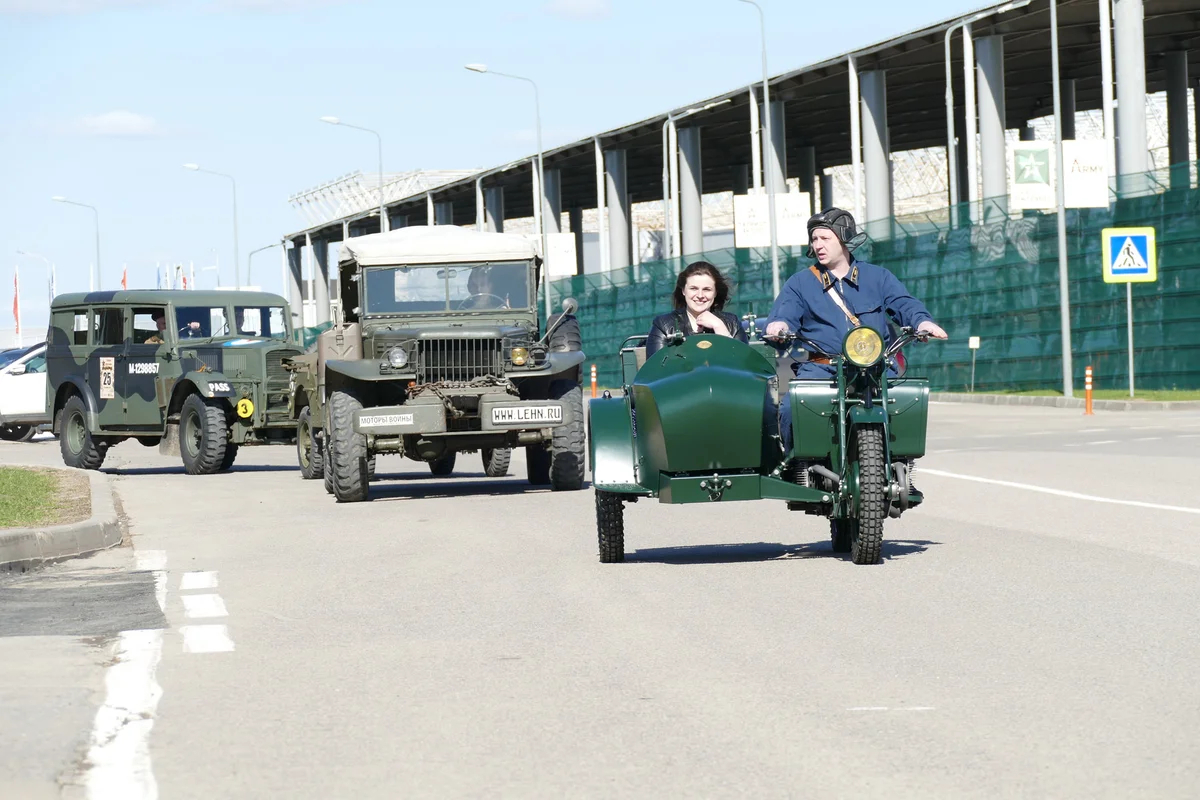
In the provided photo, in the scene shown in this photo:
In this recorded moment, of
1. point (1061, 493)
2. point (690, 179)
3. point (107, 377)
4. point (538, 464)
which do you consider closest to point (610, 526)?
point (1061, 493)

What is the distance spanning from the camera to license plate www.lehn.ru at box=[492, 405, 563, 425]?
17641mm

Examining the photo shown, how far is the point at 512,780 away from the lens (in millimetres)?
5406

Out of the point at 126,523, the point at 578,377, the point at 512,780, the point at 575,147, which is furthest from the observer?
the point at 575,147

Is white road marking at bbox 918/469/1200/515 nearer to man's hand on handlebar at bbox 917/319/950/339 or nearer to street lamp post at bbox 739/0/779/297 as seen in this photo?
man's hand on handlebar at bbox 917/319/950/339

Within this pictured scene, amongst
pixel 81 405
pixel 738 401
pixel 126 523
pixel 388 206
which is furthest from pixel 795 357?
pixel 388 206

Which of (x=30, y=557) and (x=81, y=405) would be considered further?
(x=81, y=405)

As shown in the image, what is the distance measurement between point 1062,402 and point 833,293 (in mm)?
26950

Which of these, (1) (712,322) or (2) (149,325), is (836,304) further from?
(2) (149,325)

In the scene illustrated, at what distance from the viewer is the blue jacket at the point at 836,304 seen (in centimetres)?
1071

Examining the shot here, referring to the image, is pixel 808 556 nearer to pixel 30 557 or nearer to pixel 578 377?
pixel 30 557

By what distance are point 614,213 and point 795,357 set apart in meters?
53.1

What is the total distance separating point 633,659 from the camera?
759 centimetres

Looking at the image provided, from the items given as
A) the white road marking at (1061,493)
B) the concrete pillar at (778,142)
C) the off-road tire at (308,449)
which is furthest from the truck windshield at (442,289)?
the concrete pillar at (778,142)

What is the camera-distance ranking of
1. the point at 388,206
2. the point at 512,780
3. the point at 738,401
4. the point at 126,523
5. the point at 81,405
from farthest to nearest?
1. the point at 388,206
2. the point at 81,405
3. the point at 126,523
4. the point at 738,401
5. the point at 512,780
